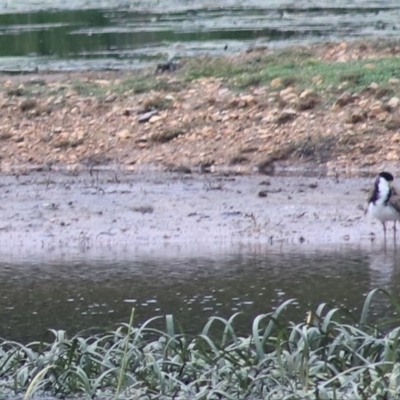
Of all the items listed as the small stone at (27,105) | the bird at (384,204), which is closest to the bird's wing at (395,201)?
the bird at (384,204)

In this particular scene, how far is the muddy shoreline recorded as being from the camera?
1069 cm

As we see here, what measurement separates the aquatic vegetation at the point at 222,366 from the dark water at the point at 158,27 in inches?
474

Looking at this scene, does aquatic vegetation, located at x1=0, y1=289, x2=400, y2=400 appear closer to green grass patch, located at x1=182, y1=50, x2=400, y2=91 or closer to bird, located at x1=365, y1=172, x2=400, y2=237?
bird, located at x1=365, y1=172, x2=400, y2=237

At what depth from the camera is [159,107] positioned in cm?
1436

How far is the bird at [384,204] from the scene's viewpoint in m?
10.5

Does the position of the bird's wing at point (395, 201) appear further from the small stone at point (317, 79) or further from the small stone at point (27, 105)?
the small stone at point (27, 105)

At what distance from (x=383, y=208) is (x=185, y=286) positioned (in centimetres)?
203

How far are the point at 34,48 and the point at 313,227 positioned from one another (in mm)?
11545

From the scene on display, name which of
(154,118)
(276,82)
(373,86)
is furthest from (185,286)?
(276,82)

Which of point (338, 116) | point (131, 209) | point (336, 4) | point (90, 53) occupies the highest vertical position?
point (336, 4)

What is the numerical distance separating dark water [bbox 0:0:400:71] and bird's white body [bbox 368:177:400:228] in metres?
8.16

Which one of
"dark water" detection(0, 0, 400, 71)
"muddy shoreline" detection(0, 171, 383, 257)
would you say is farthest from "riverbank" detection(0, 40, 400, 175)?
"dark water" detection(0, 0, 400, 71)

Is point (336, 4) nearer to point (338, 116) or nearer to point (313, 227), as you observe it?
point (338, 116)

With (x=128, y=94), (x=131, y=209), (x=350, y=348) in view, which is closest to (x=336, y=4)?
(x=128, y=94)
